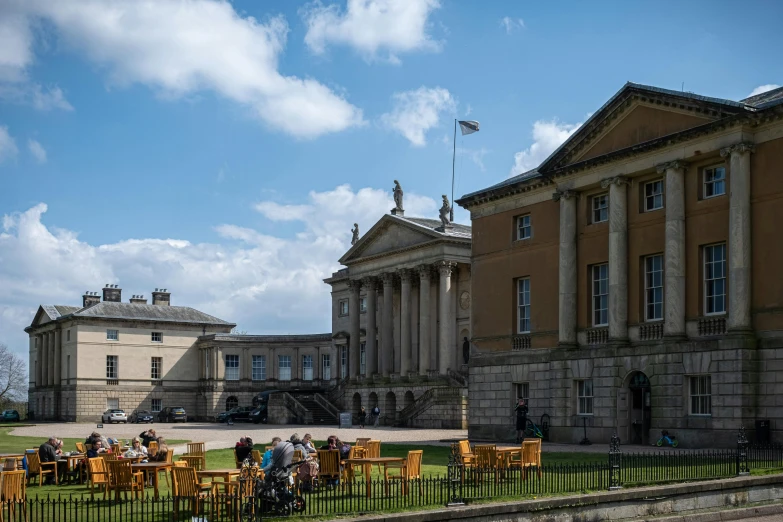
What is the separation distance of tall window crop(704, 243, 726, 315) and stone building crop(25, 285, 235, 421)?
6598 cm

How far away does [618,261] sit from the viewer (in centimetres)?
3916

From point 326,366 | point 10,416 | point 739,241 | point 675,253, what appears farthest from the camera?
point 10,416

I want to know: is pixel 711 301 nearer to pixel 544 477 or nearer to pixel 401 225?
pixel 544 477

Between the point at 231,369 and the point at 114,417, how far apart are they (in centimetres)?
1355

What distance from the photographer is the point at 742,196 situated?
34.5 metres

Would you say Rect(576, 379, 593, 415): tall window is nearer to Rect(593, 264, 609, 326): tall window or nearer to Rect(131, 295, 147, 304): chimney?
Rect(593, 264, 609, 326): tall window

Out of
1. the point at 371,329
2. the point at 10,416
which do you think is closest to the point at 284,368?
the point at 371,329

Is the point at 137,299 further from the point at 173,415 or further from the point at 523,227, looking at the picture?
the point at 523,227

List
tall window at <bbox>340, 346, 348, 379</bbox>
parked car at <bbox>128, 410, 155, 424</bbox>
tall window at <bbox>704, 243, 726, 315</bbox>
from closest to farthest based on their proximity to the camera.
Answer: tall window at <bbox>704, 243, 726, 315</bbox>
parked car at <bbox>128, 410, 155, 424</bbox>
tall window at <bbox>340, 346, 348, 379</bbox>

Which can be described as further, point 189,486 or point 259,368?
point 259,368

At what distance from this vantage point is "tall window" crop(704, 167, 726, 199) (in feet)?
118

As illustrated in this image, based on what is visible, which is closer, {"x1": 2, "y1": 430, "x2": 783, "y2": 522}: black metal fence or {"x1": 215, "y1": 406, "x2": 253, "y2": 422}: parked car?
{"x1": 2, "y1": 430, "x2": 783, "y2": 522}: black metal fence

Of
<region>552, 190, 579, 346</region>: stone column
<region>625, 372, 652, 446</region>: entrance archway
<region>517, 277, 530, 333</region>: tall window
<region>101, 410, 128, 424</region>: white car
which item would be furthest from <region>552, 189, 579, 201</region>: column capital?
<region>101, 410, 128, 424</region>: white car

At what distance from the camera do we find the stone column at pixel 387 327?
246ft
